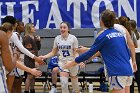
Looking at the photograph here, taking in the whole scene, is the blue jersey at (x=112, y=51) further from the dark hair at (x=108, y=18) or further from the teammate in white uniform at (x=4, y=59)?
the teammate in white uniform at (x=4, y=59)

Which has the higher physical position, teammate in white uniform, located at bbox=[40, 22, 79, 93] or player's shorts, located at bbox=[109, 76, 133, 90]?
teammate in white uniform, located at bbox=[40, 22, 79, 93]

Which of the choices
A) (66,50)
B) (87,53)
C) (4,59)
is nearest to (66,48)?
(66,50)

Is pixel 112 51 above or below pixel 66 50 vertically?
below

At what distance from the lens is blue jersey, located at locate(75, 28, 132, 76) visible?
563cm

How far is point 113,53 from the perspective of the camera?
18.5ft

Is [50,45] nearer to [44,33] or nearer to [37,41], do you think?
[44,33]

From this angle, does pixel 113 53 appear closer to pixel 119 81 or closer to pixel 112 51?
pixel 112 51

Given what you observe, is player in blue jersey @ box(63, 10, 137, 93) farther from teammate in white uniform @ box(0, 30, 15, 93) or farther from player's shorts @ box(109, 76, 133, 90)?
teammate in white uniform @ box(0, 30, 15, 93)

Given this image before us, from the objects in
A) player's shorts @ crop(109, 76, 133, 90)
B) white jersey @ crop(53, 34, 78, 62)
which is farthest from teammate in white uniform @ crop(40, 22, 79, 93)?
player's shorts @ crop(109, 76, 133, 90)

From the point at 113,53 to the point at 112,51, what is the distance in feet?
0.10

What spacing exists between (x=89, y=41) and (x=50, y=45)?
4.01 ft

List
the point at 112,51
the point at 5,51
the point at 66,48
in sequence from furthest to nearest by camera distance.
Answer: the point at 66,48 < the point at 112,51 < the point at 5,51

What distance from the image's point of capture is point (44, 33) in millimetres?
12656

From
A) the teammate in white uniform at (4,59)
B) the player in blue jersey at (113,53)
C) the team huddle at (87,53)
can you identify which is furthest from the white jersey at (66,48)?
the teammate in white uniform at (4,59)
